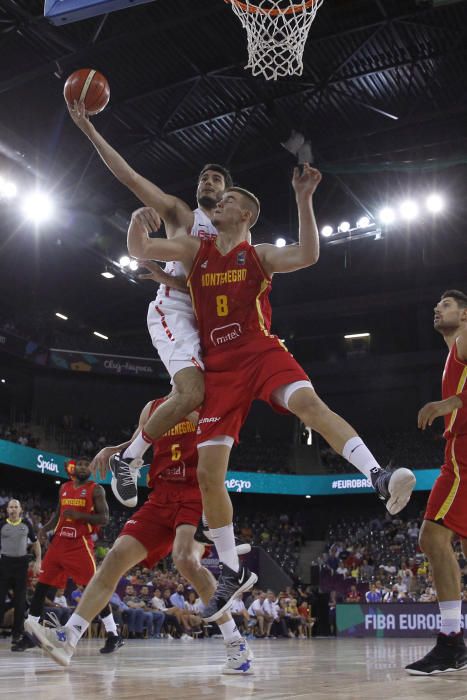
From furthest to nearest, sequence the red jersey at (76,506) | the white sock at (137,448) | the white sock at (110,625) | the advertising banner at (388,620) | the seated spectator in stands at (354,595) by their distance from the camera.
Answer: the seated spectator in stands at (354,595), the advertising banner at (388,620), the white sock at (110,625), the red jersey at (76,506), the white sock at (137,448)

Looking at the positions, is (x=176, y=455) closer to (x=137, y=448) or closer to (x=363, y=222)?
(x=137, y=448)

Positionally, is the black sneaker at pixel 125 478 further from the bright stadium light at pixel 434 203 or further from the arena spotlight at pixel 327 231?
the arena spotlight at pixel 327 231

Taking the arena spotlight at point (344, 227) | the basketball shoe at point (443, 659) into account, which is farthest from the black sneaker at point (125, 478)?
the arena spotlight at point (344, 227)

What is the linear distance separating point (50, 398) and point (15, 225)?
10567 mm

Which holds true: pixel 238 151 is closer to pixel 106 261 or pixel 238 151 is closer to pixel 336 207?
pixel 336 207

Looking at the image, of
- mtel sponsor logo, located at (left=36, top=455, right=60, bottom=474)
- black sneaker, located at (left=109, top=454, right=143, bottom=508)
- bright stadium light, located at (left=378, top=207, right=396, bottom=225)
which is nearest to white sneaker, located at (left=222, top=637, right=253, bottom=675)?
black sneaker, located at (left=109, top=454, right=143, bottom=508)

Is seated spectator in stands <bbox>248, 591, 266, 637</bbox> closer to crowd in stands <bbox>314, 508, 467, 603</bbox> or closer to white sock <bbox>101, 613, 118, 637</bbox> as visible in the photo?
crowd in stands <bbox>314, 508, 467, 603</bbox>

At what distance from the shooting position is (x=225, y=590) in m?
4.09

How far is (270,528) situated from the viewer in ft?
95.3

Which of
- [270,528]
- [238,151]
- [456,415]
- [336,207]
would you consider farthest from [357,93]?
[270,528]

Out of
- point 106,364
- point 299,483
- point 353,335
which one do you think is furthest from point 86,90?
point 353,335

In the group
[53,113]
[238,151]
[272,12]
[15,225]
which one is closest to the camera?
[272,12]

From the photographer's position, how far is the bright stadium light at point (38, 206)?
18.5 meters

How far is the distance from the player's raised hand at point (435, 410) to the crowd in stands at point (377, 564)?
46.2ft
